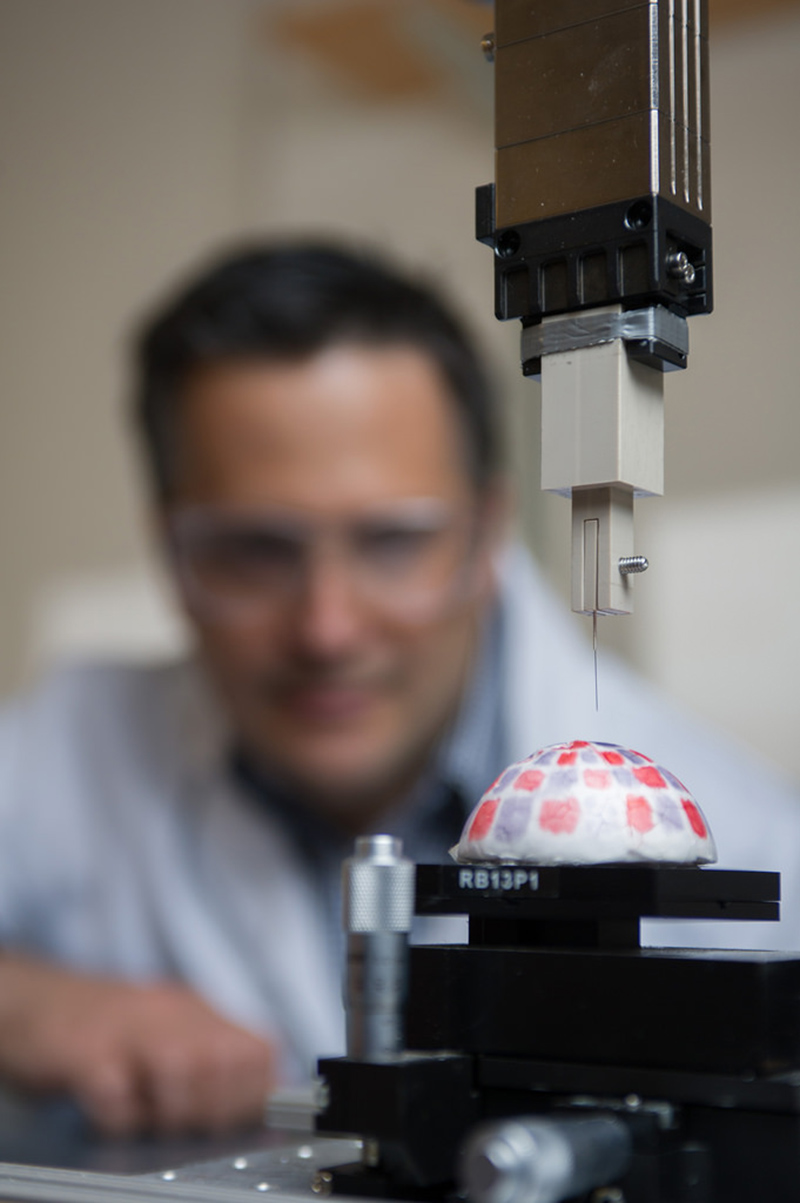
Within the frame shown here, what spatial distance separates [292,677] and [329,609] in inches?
4.2

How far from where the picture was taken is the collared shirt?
5.66ft

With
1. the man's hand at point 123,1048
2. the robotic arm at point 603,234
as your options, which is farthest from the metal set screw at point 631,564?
the man's hand at point 123,1048

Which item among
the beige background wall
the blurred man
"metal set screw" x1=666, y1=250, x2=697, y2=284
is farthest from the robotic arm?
the blurred man

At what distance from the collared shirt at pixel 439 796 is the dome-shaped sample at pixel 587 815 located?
3.59ft

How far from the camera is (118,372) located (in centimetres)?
195

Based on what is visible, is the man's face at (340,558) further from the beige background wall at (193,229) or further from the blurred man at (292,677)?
the beige background wall at (193,229)

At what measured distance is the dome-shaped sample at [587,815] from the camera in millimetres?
596

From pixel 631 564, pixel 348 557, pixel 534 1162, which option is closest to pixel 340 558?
pixel 348 557

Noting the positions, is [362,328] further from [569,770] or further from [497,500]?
[569,770]

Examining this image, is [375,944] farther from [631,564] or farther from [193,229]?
[193,229]

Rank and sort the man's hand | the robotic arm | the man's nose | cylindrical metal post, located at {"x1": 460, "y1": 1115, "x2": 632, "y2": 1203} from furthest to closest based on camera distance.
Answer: the man's nose < the man's hand < the robotic arm < cylindrical metal post, located at {"x1": 460, "y1": 1115, "x2": 632, "y2": 1203}

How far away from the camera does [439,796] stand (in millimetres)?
1746

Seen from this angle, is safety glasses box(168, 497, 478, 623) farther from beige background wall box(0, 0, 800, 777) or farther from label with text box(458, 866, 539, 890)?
label with text box(458, 866, 539, 890)

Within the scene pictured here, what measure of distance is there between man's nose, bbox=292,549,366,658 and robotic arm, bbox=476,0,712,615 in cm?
108
